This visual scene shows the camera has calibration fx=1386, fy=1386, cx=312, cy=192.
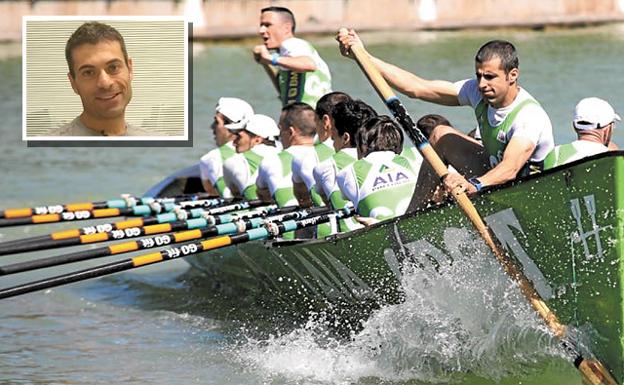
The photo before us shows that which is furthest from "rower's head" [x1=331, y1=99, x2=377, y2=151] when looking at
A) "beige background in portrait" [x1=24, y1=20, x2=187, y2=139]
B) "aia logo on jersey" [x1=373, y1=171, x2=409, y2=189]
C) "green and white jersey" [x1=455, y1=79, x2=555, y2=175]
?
"beige background in portrait" [x1=24, y1=20, x2=187, y2=139]

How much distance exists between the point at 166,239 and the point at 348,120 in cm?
129

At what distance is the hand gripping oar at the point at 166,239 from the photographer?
7039mm

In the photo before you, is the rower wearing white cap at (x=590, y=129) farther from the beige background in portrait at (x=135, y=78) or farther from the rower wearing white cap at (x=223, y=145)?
the rower wearing white cap at (x=223, y=145)

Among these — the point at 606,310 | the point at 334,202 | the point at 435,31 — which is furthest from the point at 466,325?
the point at 435,31

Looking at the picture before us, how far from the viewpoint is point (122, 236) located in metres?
7.88

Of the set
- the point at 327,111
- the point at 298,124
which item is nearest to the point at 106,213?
the point at 298,124

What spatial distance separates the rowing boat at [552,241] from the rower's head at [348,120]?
1.04 metres

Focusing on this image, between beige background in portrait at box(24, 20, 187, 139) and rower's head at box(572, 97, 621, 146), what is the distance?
9.20 feet

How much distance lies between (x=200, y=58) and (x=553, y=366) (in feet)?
57.8

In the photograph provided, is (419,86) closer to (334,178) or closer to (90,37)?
(334,178)

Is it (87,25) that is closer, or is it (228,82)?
(87,25)

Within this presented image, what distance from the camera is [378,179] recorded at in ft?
24.5

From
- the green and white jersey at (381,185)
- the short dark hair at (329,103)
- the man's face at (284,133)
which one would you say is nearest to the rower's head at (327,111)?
the short dark hair at (329,103)

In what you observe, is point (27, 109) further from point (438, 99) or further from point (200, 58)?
point (200, 58)
